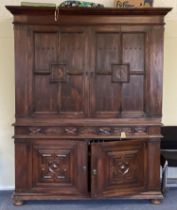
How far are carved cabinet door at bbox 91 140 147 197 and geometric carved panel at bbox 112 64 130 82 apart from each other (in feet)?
2.03

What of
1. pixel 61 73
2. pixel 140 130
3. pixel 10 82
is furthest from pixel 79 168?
pixel 10 82

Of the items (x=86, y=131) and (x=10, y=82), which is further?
(x=10, y=82)

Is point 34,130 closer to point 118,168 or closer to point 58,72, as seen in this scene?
point 58,72

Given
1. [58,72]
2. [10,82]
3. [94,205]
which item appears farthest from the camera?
[10,82]

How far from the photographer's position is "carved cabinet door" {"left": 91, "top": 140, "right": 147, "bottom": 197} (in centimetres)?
330

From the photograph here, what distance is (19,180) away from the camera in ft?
11.0

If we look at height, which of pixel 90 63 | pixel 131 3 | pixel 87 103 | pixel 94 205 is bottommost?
pixel 94 205

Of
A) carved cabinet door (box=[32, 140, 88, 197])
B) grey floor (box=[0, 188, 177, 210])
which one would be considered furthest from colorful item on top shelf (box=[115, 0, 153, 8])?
grey floor (box=[0, 188, 177, 210])

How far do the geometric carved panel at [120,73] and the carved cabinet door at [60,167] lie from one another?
0.72 meters

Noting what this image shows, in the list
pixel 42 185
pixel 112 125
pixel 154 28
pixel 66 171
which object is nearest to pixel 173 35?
pixel 154 28

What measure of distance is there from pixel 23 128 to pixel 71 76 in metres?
0.69

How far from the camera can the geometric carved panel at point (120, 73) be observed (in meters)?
3.33

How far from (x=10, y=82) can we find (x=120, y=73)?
1282 mm

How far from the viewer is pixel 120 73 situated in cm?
334
